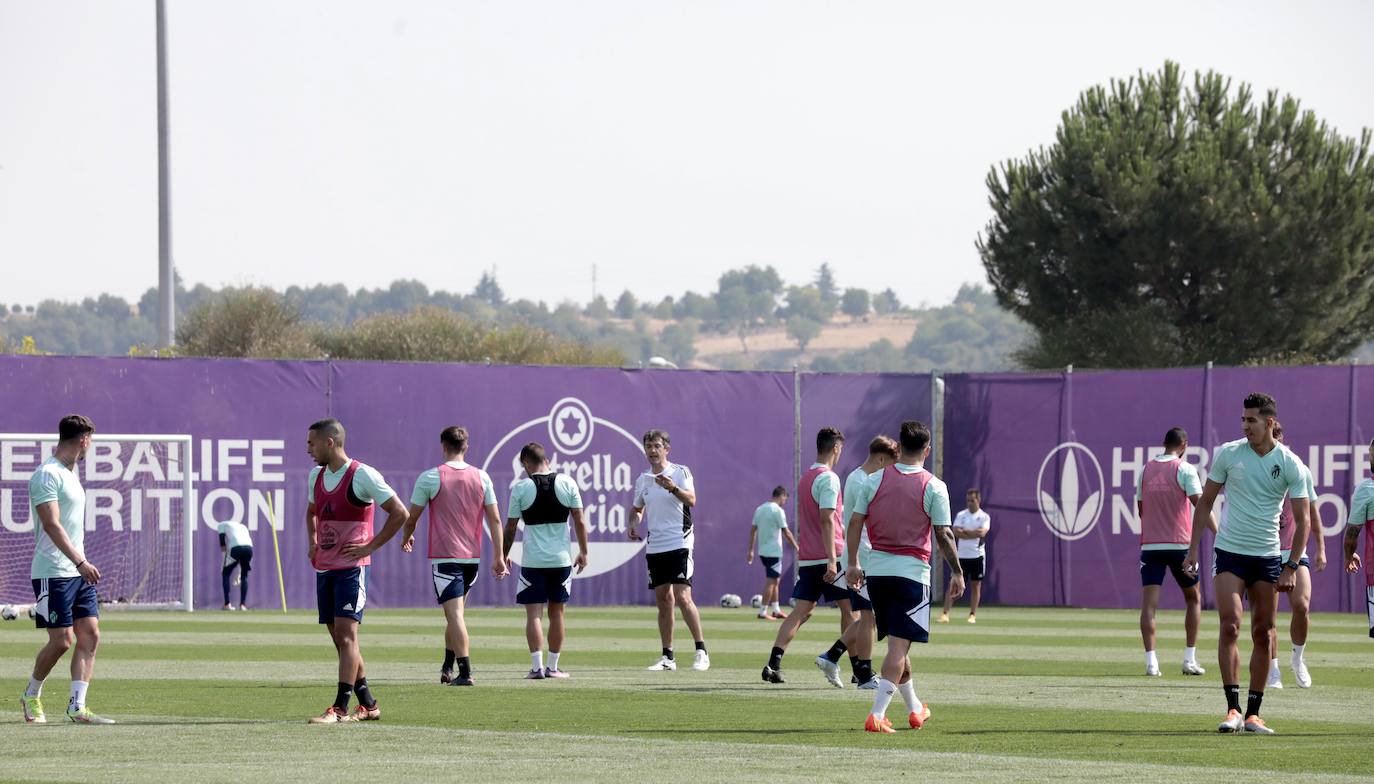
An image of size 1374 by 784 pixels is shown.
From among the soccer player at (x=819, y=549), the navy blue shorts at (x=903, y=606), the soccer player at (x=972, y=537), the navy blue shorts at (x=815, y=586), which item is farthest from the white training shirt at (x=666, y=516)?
the soccer player at (x=972, y=537)

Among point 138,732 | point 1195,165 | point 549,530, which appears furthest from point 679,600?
point 1195,165

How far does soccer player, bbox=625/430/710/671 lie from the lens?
17.1 m

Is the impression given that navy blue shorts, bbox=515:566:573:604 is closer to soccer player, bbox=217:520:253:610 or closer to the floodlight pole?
soccer player, bbox=217:520:253:610

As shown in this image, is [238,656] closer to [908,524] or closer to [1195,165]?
[908,524]

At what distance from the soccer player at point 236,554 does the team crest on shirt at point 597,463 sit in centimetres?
470

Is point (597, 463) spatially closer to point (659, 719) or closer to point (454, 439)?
point (454, 439)

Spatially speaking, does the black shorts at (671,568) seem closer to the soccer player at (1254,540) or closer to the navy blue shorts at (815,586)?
the navy blue shorts at (815,586)

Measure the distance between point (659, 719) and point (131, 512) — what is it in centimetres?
1706

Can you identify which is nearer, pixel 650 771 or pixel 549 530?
pixel 650 771

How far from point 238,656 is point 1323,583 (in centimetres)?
1695

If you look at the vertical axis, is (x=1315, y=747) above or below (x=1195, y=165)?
below

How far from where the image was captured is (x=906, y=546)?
40.6ft

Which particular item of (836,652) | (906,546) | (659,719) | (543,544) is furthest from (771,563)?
(906,546)

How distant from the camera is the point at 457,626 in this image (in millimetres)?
15383
